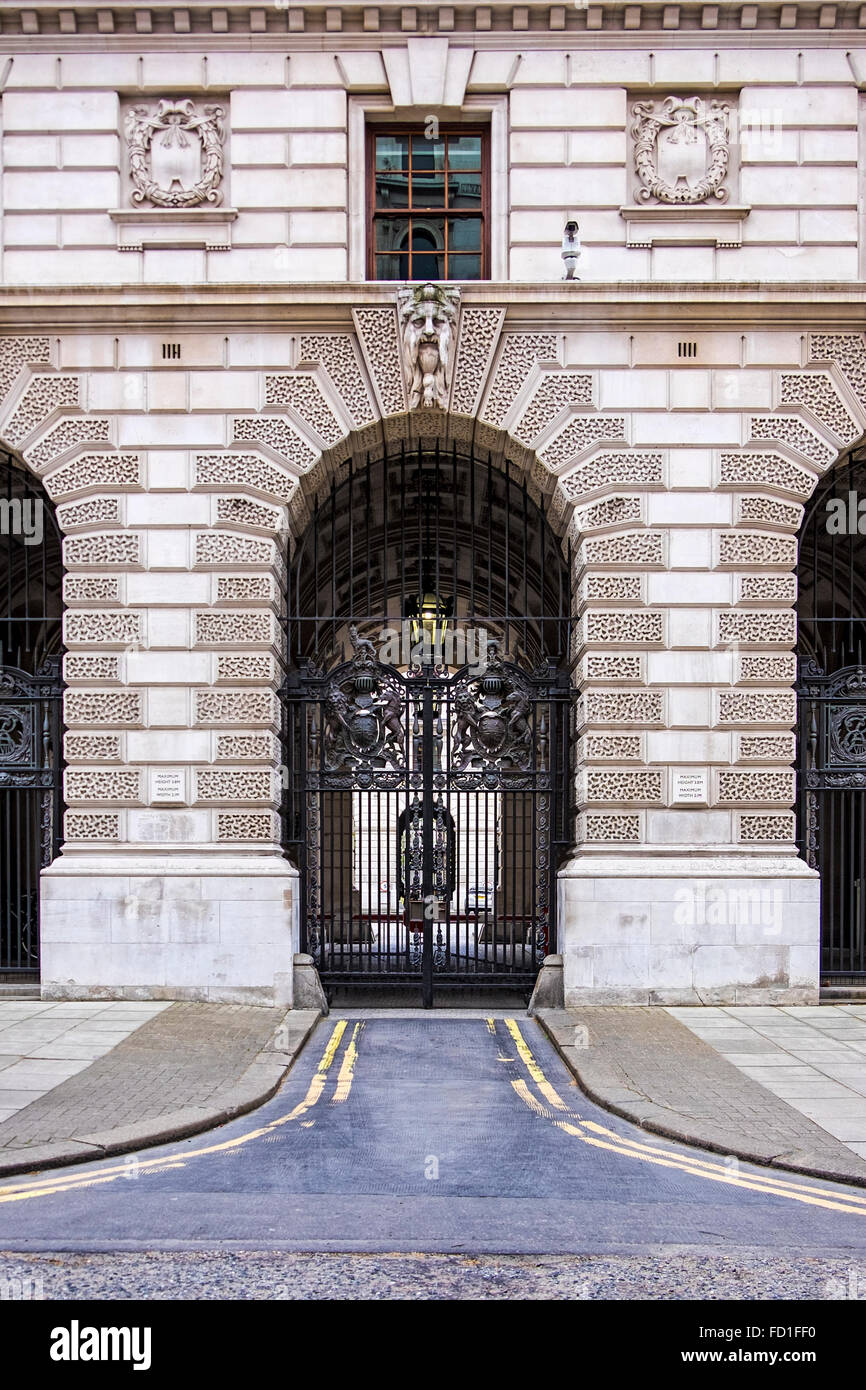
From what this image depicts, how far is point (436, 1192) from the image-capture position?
7422 millimetres

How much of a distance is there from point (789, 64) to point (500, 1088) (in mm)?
11519

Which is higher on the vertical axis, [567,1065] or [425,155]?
[425,155]

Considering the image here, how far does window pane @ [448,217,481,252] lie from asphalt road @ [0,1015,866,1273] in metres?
9.61

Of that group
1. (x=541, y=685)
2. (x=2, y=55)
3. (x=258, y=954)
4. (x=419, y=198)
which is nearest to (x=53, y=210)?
(x=2, y=55)

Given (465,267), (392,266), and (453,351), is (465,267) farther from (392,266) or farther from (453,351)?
(453,351)

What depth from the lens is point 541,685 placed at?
14742 millimetres

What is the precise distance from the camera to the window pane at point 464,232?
14.8 meters

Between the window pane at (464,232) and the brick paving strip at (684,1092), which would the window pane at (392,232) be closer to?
the window pane at (464,232)

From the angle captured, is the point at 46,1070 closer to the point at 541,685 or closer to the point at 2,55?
the point at 541,685

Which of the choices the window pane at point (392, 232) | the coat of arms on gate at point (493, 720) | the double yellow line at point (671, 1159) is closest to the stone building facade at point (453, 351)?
the window pane at point (392, 232)

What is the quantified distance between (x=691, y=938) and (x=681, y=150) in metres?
8.79

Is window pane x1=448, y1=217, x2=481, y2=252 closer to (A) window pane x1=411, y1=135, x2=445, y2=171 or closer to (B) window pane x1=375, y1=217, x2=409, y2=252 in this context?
(B) window pane x1=375, y1=217, x2=409, y2=252

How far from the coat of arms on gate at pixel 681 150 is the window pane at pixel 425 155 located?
224 centimetres

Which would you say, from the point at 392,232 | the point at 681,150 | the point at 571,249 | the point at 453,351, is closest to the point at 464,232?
the point at 392,232
